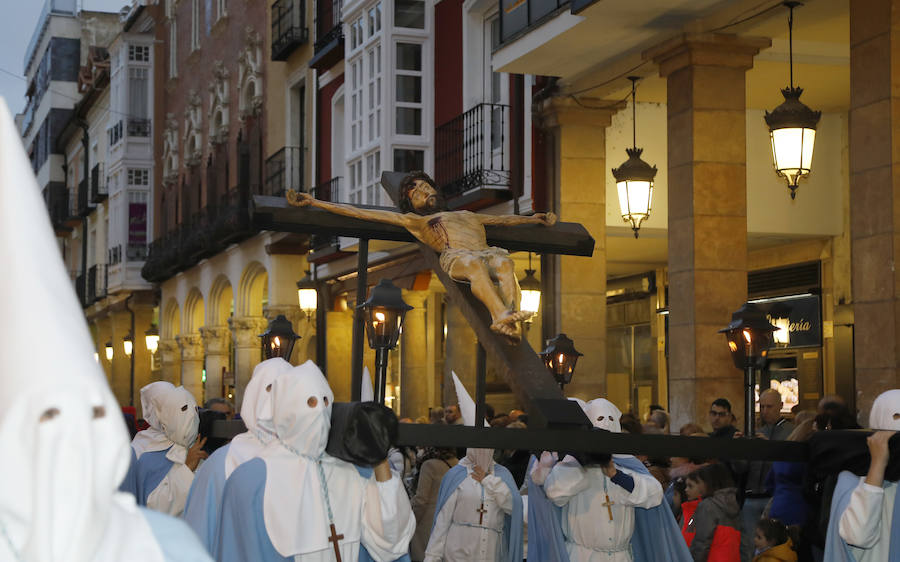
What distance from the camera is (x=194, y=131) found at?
35875mm

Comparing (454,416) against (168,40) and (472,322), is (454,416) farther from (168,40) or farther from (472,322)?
(168,40)

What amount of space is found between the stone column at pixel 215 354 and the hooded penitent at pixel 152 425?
79.9 ft

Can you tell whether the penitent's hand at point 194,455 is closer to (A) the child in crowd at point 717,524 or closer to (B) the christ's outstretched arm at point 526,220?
(B) the christ's outstretched arm at point 526,220

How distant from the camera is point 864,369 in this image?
997 cm

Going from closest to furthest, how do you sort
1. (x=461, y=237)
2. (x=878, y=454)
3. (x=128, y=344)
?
(x=878, y=454)
(x=461, y=237)
(x=128, y=344)

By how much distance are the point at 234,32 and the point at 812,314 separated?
59.9 ft

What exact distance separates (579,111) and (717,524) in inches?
320

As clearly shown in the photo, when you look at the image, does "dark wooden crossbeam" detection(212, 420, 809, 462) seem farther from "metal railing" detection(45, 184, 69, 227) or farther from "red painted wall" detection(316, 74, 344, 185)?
"metal railing" detection(45, 184, 69, 227)

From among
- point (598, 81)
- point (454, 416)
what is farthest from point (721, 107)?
point (454, 416)

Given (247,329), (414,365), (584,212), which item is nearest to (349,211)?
(584,212)

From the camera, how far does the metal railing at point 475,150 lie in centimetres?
1734

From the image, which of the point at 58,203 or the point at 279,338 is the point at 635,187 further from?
the point at 58,203

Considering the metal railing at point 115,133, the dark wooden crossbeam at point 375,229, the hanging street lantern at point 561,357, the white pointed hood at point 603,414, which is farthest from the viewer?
the metal railing at point 115,133

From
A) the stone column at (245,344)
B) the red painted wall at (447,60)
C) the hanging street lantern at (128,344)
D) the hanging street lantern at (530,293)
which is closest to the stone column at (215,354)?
the stone column at (245,344)
